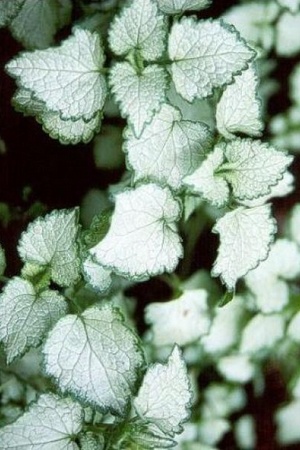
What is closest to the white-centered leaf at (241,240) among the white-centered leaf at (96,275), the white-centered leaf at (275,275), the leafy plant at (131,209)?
the leafy plant at (131,209)

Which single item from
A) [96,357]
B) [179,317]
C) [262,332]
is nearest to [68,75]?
[96,357]

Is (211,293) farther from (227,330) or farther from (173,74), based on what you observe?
(173,74)

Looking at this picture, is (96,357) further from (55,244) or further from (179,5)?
(179,5)

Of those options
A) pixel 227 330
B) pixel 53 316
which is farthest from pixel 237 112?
pixel 227 330

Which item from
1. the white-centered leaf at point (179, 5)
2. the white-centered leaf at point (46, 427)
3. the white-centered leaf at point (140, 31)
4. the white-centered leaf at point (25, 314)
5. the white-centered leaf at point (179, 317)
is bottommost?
the white-centered leaf at point (46, 427)

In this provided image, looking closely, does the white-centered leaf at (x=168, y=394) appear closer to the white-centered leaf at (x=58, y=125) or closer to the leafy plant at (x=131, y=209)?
the leafy plant at (x=131, y=209)
